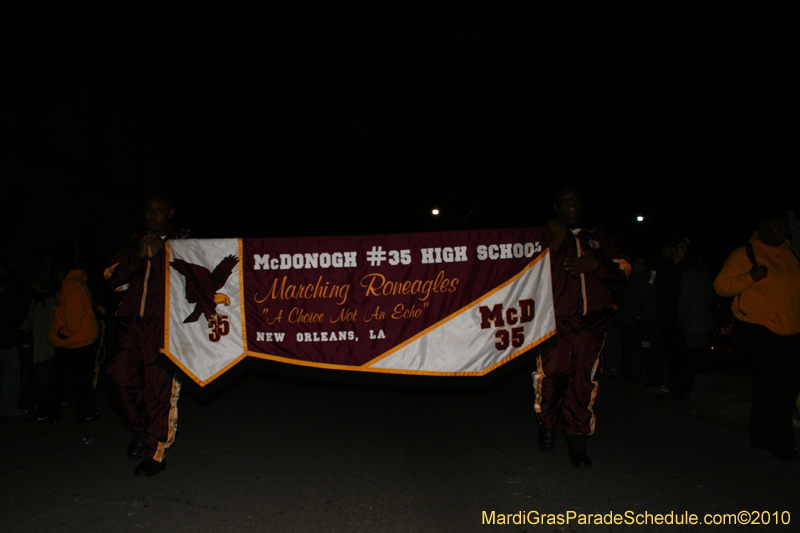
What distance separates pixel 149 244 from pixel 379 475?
236 centimetres

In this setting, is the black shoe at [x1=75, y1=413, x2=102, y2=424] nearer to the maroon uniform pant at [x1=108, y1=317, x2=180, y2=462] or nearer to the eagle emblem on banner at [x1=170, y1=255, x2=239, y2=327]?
the maroon uniform pant at [x1=108, y1=317, x2=180, y2=462]

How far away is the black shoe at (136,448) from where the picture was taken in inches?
167

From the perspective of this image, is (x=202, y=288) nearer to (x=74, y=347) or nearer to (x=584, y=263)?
(x=74, y=347)

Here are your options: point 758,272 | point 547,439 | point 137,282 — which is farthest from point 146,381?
point 758,272

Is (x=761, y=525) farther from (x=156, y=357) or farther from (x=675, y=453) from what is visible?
(x=156, y=357)

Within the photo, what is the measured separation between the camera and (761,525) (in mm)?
3150

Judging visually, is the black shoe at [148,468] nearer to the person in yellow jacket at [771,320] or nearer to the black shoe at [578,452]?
the black shoe at [578,452]

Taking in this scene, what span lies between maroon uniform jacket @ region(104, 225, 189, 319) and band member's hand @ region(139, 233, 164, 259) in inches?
2.4

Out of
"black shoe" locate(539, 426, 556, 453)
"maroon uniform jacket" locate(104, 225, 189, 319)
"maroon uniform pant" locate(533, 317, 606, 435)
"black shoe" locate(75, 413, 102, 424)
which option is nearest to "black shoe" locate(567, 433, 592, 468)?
"maroon uniform pant" locate(533, 317, 606, 435)

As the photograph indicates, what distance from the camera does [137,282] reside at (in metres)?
4.08

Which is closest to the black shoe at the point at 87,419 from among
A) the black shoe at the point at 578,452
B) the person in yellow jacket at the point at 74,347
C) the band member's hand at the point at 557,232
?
the person in yellow jacket at the point at 74,347

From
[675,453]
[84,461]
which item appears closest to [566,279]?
[675,453]

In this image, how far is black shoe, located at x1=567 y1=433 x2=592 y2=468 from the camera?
4.11 meters

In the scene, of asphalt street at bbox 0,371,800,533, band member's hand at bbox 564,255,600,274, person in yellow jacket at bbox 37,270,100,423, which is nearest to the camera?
asphalt street at bbox 0,371,800,533
